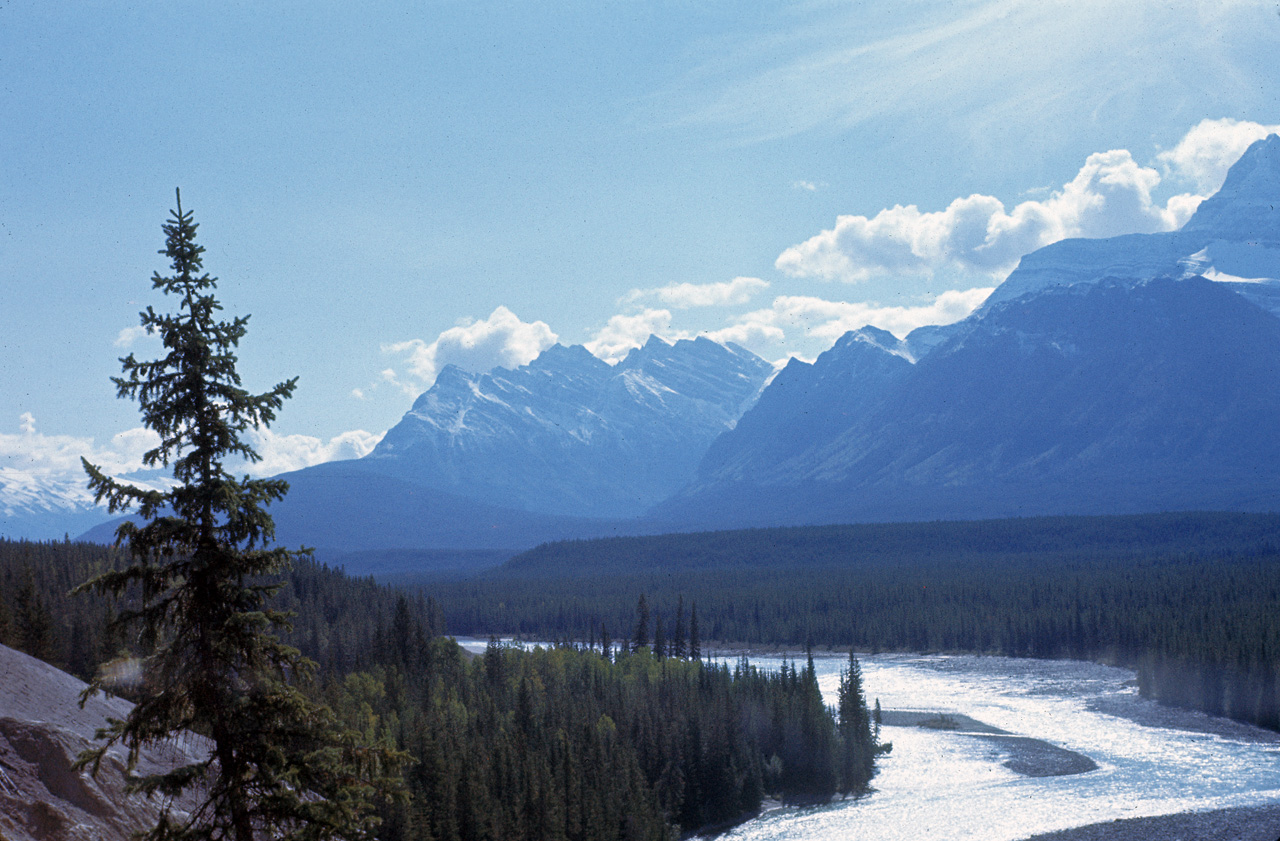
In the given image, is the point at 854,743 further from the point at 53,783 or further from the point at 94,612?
the point at 53,783

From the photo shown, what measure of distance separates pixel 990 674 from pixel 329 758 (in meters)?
174

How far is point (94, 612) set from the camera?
115m

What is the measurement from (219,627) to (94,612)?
110053mm

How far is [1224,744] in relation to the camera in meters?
113

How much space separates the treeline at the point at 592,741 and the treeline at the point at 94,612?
11.9m

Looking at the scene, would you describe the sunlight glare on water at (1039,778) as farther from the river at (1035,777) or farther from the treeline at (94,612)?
the treeline at (94,612)

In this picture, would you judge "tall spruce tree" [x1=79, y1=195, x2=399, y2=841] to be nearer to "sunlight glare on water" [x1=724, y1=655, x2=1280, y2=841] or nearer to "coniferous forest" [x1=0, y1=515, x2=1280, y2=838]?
"coniferous forest" [x1=0, y1=515, x2=1280, y2=838]

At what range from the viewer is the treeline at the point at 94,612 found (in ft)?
261

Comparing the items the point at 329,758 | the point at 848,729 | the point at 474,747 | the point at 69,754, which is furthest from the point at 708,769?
the point at 329,758

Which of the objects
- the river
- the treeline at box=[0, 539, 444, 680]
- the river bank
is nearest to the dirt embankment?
the treeline at box=[0, 539, 444, 680]

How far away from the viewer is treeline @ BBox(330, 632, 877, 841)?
227 ft

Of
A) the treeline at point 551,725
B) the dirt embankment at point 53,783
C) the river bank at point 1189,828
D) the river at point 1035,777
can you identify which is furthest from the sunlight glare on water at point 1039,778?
the dirt embankment at point 53,783

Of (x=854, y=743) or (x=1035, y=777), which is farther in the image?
(x=854, y=743)

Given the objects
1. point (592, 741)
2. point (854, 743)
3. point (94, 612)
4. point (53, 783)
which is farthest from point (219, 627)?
point (94, 612)
